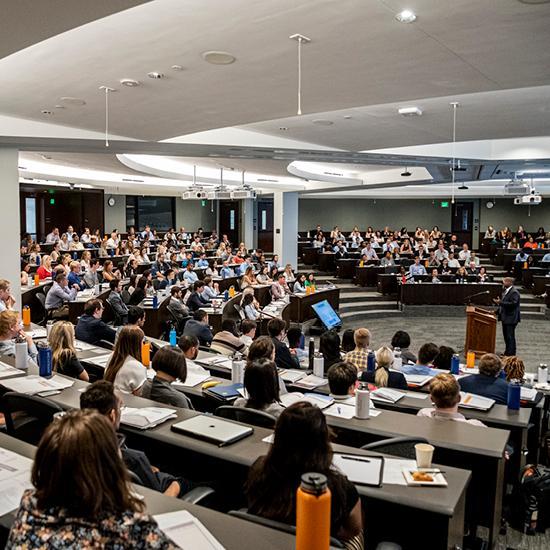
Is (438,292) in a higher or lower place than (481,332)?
higher

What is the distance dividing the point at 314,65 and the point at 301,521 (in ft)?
13.4

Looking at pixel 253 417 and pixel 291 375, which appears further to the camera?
pixel 291 375

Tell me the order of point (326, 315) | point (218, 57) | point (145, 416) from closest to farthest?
point (145, 416)
point (218, 57)
point (326, 315)

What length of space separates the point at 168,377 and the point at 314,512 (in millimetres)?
2540

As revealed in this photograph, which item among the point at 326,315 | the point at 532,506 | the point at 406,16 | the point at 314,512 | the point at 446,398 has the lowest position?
the point at 532,506

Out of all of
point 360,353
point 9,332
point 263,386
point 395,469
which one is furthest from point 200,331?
point 395,469

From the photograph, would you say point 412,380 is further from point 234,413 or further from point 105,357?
point 105,357

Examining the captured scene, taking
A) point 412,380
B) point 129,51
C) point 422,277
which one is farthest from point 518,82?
point 422,277

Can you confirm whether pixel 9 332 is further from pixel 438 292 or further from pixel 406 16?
pixel 438 292

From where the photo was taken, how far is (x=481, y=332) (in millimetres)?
10703

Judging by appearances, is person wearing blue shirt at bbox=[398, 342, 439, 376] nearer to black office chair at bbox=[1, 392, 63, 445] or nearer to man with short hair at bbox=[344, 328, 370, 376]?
man with short hair at bbox=[344, 328, 370, 376]

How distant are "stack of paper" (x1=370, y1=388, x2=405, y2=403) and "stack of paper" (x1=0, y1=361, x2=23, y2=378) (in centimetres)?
274

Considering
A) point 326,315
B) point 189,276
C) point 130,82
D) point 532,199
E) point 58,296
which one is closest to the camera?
point 130,82

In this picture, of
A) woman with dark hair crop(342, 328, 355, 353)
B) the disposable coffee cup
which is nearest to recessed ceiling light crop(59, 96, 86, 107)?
woman with dark hair crop(342, 328, 355, 353)
